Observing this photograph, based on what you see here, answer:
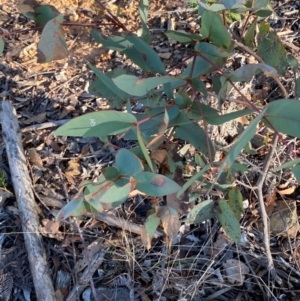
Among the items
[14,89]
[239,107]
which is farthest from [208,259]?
[14,89]

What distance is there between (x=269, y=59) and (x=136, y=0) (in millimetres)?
1474

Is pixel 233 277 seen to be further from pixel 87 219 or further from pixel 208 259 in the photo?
pixel 87 219

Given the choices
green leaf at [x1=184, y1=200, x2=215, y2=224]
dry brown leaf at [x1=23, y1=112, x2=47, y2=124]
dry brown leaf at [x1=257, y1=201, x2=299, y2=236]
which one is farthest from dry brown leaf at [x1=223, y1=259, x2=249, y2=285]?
dry brown leaf at [x1=23, y1=112, x2=47, y2=124]

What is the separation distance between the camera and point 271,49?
1.47m

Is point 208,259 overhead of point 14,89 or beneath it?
beneath

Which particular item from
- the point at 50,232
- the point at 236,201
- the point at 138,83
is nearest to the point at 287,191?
the point at 236,201

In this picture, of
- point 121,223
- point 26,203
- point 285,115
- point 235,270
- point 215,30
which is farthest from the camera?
point 26,203

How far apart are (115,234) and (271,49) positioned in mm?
999

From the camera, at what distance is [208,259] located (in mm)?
1874

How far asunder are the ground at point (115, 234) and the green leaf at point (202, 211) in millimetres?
190

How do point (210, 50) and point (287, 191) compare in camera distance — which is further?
point (287, 191)

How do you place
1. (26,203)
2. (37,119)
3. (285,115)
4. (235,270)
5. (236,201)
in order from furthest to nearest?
(37,119), (26,203), (235,270), (236,201), (285,115)

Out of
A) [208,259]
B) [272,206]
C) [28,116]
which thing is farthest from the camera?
[28,116]

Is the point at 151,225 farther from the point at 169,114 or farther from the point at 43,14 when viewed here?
the point at 43,14
